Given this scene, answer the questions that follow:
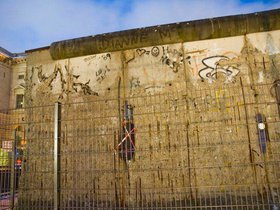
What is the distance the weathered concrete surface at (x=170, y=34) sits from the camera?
5.07 metres

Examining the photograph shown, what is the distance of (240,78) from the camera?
5023 millimetres

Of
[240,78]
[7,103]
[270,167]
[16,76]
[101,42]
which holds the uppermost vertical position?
[16,76]

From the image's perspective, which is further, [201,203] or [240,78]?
[240,78]

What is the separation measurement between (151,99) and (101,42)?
193 centimetres

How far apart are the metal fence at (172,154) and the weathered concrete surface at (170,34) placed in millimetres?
1274

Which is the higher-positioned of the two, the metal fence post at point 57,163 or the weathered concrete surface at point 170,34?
the weathered concrete surface at point 170,34

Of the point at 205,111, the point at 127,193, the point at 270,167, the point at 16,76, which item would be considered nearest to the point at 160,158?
the point at 127,193

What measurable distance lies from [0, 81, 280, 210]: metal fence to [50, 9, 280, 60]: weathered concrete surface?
4.18ft

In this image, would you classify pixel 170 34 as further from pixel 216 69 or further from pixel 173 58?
→ pixel 216 69

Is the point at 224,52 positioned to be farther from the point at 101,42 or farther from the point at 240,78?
the point at 101,42

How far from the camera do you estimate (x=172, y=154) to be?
495cm

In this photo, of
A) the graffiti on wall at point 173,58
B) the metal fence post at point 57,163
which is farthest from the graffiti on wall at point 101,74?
the metal fence post at point 57,163

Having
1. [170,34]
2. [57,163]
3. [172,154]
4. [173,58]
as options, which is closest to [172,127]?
[172,154]

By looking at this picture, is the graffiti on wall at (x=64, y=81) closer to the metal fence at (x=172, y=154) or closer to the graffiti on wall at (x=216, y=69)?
the metal fence at (x=172, y=154)
